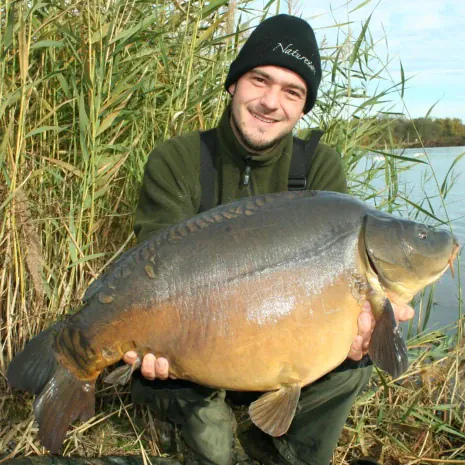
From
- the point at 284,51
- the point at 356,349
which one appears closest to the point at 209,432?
the point at 356,349

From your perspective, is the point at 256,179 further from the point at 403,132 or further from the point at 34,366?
the point at 403,132

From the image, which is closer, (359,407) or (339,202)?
(339,202)

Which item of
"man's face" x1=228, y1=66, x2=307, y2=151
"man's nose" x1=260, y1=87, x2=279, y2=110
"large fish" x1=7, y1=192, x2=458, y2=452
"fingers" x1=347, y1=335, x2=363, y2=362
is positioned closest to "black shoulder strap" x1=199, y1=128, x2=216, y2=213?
"man's face" x1=228, y1=66, x2=307, y2=151

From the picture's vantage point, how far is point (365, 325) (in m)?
1.91

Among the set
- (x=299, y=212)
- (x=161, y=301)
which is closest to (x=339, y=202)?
(x=299, y=212)

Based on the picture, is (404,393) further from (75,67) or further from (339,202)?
(75,67)

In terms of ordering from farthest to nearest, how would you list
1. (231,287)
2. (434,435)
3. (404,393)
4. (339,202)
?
(404,393) → (434,435) → (339,202) → (231,287)

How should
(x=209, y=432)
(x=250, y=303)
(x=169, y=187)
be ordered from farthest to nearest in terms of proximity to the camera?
(x=169, y=187)
(x=209, y=432)
(x=250, y=303)

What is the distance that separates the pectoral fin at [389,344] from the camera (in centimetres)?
188

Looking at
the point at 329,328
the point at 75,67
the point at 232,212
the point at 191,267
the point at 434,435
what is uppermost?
the point at 75,67

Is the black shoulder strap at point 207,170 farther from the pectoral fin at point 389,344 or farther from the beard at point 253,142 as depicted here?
the pectoral fin at point 389,344

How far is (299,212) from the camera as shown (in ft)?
6.40

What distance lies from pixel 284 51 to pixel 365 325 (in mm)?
1292

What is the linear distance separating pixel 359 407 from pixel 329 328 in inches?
39.9
